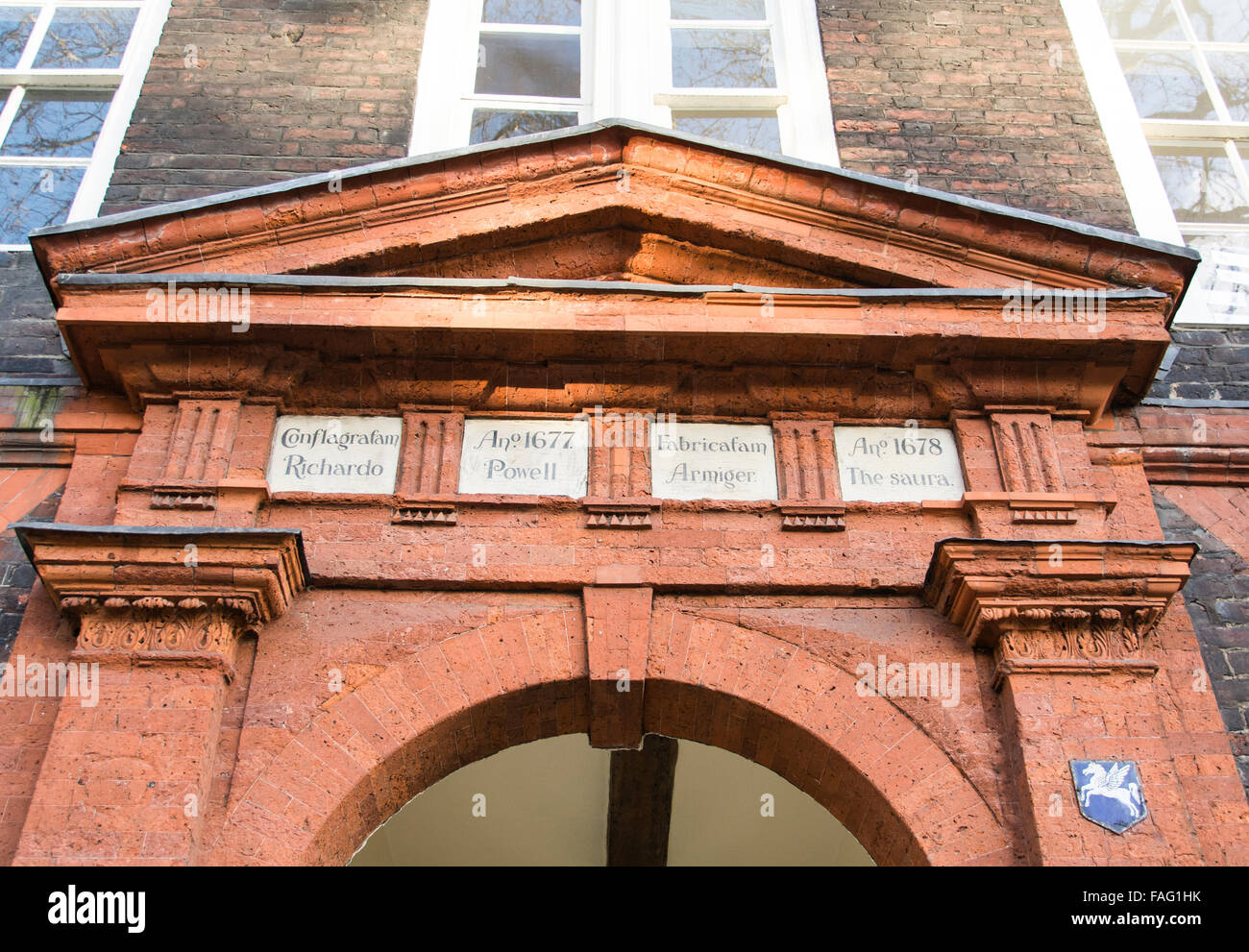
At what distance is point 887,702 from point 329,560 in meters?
2.32

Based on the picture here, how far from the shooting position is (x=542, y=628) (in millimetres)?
5301

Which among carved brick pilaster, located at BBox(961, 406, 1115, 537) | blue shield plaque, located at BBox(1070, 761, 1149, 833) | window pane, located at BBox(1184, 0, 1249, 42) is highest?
window pane, located at BBox(1184, 0, 1249, 42)

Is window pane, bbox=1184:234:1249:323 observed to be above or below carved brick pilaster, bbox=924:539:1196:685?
above

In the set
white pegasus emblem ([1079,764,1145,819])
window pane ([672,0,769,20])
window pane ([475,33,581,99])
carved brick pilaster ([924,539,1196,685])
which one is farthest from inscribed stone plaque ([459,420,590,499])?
window pane ([672,0,769,20])

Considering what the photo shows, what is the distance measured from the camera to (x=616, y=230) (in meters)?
6.44

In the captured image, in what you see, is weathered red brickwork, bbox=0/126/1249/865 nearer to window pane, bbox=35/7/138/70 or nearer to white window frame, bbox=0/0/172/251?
white window frame, bbox=0/0/172/251

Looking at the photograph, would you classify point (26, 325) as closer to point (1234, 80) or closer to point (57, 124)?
point (57, 124)

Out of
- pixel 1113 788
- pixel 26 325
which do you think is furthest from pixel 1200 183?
pixel 26 325

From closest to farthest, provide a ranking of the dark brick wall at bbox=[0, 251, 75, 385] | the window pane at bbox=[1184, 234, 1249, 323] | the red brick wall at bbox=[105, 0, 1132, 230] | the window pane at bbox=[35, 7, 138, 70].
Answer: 1. the dark brick wall at bbox=[0, 251, 75, 385]
2. the window pane at bbox=[1184, 234, 1249, 323]
3. the red brick wall at bbox=[105, 0, 1132, 230]
4. the window pane at bbox=[35, 7, 138, 70]

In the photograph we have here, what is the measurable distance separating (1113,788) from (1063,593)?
31.6 inches

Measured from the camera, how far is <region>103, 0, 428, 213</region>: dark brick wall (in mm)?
7148

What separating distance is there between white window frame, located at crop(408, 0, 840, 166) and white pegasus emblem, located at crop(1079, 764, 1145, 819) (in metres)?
3.77

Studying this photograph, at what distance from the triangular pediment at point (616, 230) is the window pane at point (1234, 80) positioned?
2.70m
